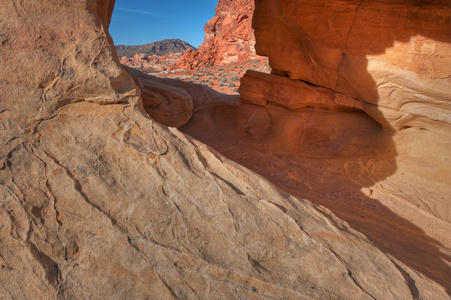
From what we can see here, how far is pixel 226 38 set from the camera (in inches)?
975

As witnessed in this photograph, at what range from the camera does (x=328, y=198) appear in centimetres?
393

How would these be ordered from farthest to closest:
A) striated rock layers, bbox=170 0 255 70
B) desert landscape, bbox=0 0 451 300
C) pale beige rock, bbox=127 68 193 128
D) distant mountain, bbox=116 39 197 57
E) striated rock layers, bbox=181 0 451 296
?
distant mountain, bbox=116 39 197 57 < striated rock layers, bbox=170 0 255 70 < pale beige rock, bbox=127 68 193 128 < striated rock layers, bbox=181 0 451 296 < desert landscape, bbox=0 0 451 300

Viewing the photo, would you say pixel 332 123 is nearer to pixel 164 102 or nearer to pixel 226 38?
pixel 164 102

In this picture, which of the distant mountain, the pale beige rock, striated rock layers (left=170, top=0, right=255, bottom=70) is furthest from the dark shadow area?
the distant mountain

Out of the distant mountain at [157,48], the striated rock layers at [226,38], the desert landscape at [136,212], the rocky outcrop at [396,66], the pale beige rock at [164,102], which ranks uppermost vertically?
the distant mountain at [157,48]

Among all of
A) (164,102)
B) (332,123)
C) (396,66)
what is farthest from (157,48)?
(396,66)

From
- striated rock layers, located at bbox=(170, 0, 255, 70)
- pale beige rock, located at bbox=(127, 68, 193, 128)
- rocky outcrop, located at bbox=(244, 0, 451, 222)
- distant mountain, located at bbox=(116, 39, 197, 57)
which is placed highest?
distant mountain, located at bbox=(116, 39, 197, 57)

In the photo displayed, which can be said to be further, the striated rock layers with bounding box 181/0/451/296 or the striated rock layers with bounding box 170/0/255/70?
the striated rock layers with bounding box 170/0/255/70

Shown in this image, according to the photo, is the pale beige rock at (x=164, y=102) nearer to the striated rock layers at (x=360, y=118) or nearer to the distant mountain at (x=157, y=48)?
the striated rock layers at (x=360, y=118)

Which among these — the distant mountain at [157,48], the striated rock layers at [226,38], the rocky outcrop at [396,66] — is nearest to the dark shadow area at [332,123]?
the rocky outcrop at [396,66]

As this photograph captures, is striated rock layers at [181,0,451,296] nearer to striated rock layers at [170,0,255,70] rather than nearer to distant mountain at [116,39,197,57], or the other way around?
striated rock layers at [170,0,255,70]

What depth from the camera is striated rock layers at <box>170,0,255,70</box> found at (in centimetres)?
2328

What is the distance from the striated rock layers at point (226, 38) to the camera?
2328cm

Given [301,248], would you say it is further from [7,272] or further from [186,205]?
[7,272]
